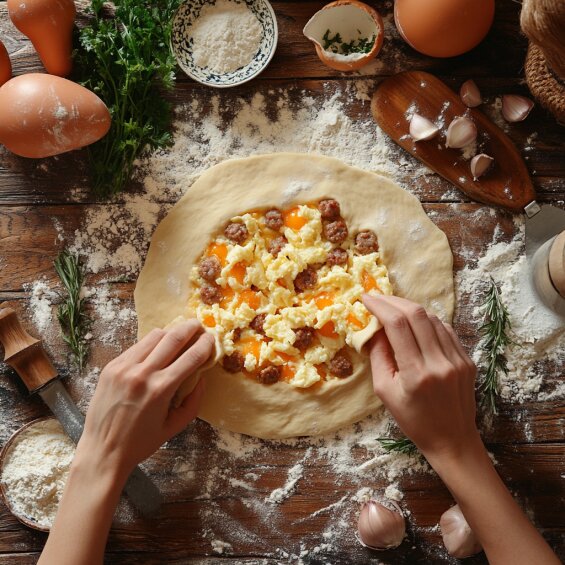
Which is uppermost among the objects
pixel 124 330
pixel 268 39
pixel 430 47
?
pixel 268 39

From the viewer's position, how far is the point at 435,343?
1.95 metres

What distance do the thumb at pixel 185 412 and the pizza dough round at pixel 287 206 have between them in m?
0.10

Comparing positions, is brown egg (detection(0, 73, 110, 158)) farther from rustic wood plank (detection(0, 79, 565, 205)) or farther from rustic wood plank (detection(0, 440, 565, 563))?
rustic wood plank (detection(0, 440, 565, 563))

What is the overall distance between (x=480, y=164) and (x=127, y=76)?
1317 millimetres

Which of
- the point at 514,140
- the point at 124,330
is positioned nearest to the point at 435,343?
the point at 514,140

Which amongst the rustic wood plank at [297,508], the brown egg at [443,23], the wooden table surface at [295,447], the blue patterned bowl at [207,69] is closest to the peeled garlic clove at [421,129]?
the wooden table surface at [295,447]

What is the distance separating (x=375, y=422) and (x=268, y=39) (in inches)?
58.1

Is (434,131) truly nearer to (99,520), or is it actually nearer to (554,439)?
(554,439)

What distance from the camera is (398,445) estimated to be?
86.0 inches

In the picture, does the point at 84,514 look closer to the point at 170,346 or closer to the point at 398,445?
the point at 170,346

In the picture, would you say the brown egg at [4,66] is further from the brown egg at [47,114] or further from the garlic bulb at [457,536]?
the garlic bulb at [457,536]

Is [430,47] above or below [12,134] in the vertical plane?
below

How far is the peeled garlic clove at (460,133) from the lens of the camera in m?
2.24

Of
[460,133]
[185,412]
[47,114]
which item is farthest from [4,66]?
[460,133]
